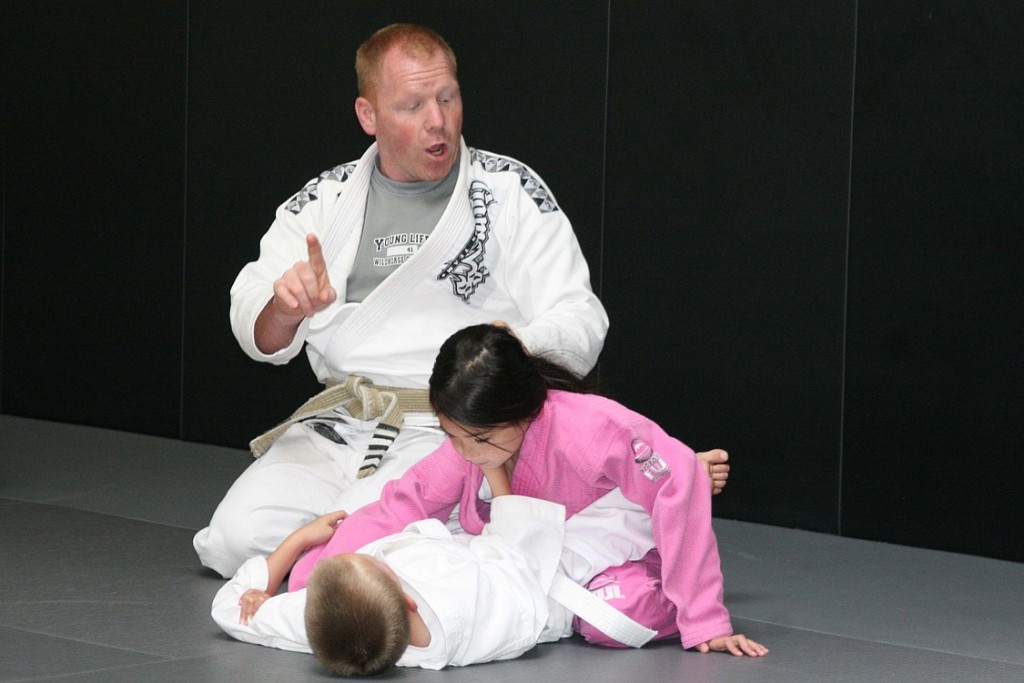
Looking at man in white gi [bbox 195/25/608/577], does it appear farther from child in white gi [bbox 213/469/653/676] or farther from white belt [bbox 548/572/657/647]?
white belt [bbox 548/572/657/647]

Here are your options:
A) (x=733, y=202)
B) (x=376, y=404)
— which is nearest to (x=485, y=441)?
(x=376, y=404)

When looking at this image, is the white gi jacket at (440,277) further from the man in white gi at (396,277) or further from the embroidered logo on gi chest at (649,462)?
the embroidered logo on gi chest at (649,462)

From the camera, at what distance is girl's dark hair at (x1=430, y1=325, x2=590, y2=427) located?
2.63 meters

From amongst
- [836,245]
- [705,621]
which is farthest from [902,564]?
[705,621]

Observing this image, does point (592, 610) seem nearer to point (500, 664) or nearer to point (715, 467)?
point (500, 664)

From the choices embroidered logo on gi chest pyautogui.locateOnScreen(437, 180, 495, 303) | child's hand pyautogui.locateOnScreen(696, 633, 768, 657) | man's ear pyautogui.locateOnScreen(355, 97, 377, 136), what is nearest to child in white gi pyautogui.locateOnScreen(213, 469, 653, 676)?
child's hand pyautogui.locateOnScreen(696, 633, 768, 657)

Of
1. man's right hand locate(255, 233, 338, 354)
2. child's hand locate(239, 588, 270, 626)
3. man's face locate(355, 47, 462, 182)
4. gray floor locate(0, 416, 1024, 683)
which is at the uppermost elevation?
man's face locate(355, 47, 462, 182)

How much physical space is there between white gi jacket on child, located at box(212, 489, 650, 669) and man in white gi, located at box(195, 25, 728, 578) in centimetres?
44

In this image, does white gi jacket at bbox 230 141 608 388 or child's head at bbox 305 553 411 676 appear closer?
child's head at bbox 305 553 411 676

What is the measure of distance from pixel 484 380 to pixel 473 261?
2.48 ft

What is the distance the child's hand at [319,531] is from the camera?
3.00 m

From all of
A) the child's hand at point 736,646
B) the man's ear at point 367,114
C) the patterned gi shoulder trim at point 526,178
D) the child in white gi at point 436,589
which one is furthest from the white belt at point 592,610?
the man's ear at point 367,114

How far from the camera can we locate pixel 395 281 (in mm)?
3322

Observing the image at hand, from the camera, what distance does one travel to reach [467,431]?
8.73 feet
